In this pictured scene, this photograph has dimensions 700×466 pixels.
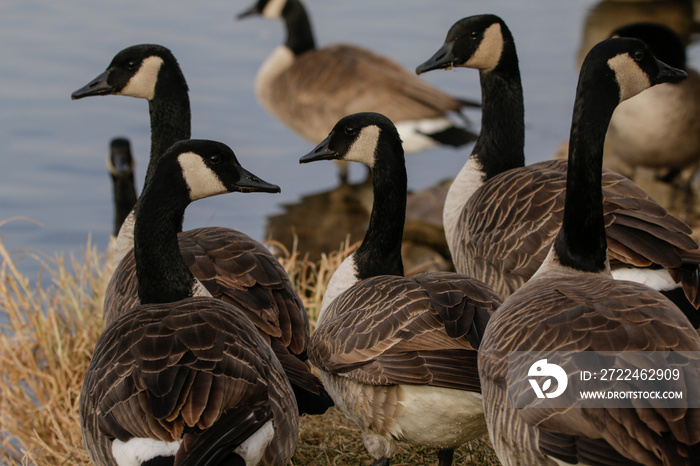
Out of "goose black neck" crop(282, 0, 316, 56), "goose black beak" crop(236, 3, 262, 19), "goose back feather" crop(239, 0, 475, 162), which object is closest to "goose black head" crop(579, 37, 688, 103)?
"goose back feather" crop(239, 0, 475, 162)

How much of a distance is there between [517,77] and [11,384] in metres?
4.24

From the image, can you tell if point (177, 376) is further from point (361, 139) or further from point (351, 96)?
point (351, 96)

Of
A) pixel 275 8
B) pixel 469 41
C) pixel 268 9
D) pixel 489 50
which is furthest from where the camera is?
pixel 268 9

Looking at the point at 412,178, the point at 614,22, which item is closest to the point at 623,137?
the point at 412,178

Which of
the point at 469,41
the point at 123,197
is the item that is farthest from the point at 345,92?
the point at 469,41

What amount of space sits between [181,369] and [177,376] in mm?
41

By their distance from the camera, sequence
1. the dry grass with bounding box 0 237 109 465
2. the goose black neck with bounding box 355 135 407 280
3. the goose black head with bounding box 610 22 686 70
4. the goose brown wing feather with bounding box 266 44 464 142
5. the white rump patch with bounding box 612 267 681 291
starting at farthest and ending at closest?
the goose brown wing feather with bounding box 266 44 464 142 → the goose black head with bounding box 610 22 686 70 → the dry grass with bounding box 0 237 109 465 → the goose black neck with bounding box 355 135 407 280 → the white rump patch with bounding box 612 267 681 291

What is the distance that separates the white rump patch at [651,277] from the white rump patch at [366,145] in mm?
1543

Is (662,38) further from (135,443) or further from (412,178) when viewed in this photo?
(135,443)

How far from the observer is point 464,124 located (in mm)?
12039

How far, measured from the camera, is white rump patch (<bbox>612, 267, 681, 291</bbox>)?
5.32 m

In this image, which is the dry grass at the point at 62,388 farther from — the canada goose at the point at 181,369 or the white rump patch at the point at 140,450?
the white rump patch at the point at 140,450

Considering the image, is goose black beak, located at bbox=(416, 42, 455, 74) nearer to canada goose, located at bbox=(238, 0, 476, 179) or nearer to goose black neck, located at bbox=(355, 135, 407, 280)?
goose black neck, located at bbox=(355, 135, 407, 280)

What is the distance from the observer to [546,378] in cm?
358
